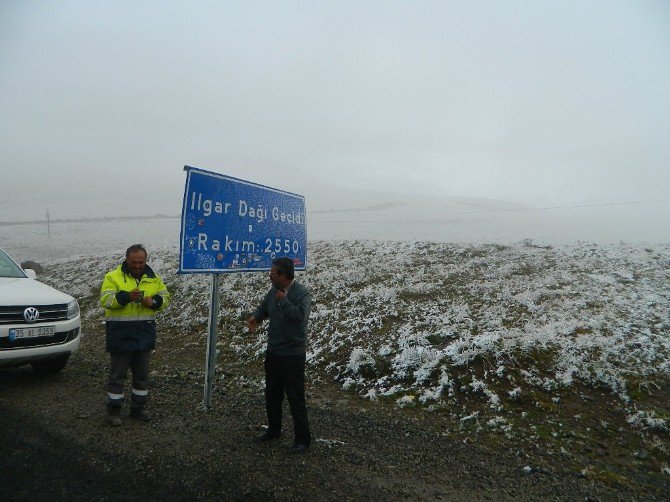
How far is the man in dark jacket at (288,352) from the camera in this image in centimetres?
460

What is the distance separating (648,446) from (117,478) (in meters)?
6.12

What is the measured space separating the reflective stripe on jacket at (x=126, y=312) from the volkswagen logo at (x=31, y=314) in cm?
171

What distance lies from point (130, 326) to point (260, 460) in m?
2.55

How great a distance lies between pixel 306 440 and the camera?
15.2 ft

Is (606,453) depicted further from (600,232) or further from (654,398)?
(600,232)

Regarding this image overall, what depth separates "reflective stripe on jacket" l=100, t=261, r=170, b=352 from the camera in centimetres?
513

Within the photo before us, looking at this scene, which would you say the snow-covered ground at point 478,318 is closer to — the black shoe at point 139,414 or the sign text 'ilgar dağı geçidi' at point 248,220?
the sign text 'ilgar dağı geçidi' at point 248,220

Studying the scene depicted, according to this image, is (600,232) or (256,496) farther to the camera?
(600,232)

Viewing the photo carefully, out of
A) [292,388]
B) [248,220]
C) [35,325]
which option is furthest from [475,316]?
[35,325]

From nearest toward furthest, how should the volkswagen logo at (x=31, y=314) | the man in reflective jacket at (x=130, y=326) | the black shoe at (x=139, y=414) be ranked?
the man in reflective jacket at (x=130, y=326), the black shoe at (x=139, y=414), the volkswagen logo at (x=31, y=314)

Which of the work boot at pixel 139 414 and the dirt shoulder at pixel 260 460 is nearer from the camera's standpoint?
the dirt shoulder at pixel 260 460

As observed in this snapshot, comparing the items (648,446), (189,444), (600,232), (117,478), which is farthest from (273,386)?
(600,232)

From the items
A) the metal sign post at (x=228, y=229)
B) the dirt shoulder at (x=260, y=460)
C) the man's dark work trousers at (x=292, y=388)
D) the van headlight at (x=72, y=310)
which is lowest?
the dirt shoulder at (x=260, y=460)

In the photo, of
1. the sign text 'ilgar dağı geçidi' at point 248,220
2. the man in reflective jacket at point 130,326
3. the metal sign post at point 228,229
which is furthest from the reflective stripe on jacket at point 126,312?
the sign text 'ilgar dağı geçidi' at point 248,220
